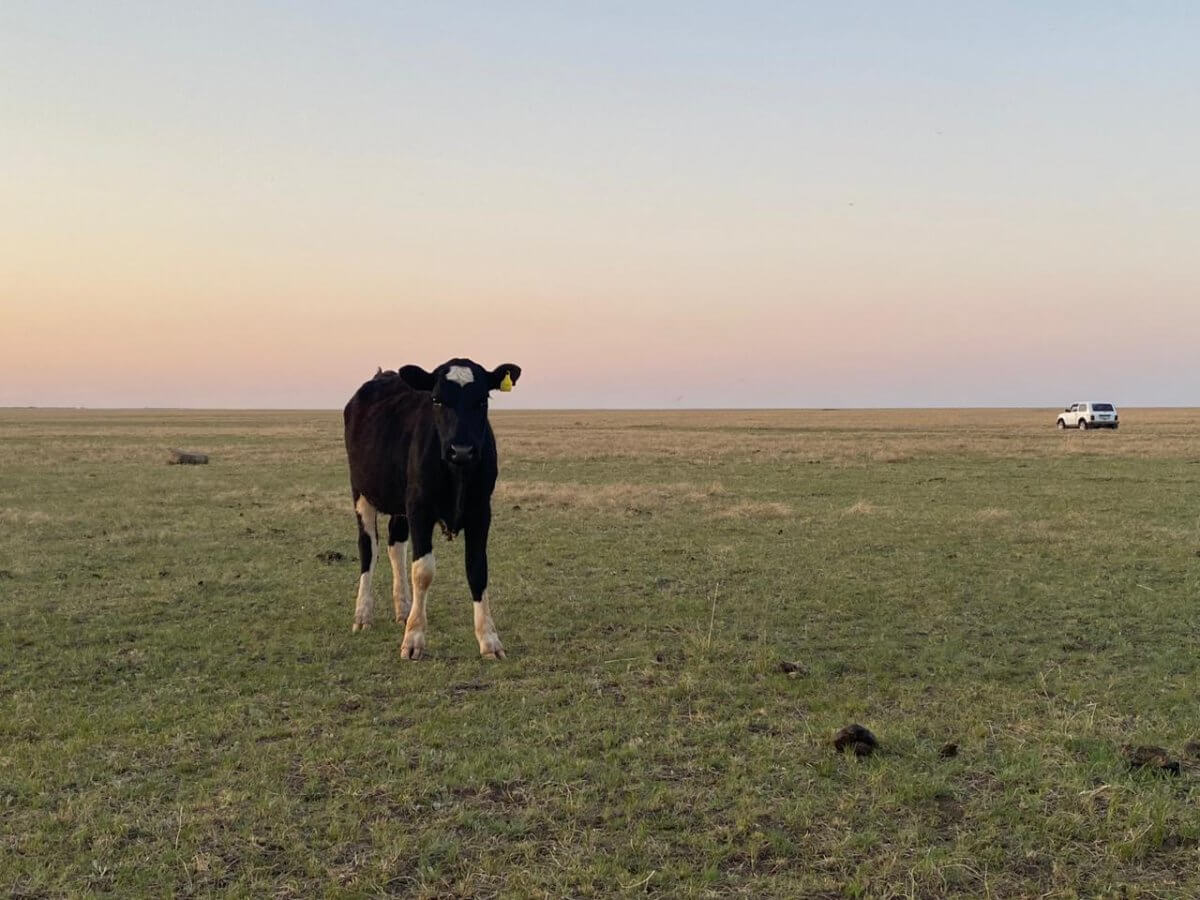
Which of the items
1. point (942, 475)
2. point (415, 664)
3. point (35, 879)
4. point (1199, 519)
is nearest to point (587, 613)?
point (415, 664)

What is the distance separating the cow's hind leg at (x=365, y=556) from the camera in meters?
8.48

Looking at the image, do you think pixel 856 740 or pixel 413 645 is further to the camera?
pixel 413 645

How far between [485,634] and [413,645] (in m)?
0.64

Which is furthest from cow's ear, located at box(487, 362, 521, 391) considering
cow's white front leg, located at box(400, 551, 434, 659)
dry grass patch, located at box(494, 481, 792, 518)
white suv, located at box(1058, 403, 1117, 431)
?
white suv, located at box(1058, 403, 1117, 431)

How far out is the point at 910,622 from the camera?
8438 mm

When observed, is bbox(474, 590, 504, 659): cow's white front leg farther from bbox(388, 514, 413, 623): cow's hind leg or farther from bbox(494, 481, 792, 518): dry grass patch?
bbox(494, 481, 792, 518): dry grass patch

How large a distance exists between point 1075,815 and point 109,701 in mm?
6361

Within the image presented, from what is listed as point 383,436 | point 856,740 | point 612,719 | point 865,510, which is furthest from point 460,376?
point 865,510

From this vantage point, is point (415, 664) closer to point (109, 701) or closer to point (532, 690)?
point (532, 690)

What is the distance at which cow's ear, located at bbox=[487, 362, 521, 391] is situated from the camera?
24.5ft

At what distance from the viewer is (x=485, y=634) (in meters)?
7.32

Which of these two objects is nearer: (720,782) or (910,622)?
(720,782)

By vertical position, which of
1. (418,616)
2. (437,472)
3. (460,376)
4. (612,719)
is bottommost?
(612,719)

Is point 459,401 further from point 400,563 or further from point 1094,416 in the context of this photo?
point 1094,416
